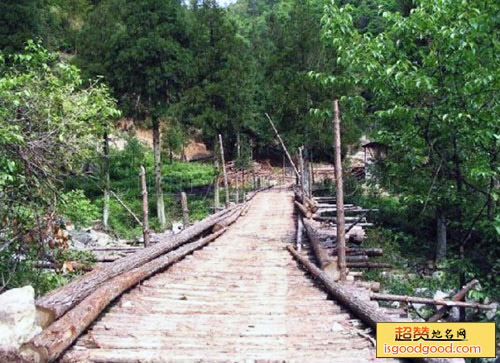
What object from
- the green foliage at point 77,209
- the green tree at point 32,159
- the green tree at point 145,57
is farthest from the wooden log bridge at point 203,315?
the green tree at point 145,57

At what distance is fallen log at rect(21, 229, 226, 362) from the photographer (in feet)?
9.56

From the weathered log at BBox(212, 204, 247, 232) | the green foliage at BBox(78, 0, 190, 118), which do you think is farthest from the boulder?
the green foliage at BBox(78, 0, 190, 118)

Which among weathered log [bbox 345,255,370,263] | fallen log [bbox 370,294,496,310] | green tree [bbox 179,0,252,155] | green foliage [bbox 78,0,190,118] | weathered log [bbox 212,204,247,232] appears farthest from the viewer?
green tree [bbox 179,0,252,155]

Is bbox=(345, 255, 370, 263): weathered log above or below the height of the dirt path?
below

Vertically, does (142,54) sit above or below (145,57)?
above

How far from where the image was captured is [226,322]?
13.2 ft

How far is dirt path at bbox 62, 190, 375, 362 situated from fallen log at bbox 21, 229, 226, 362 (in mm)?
96

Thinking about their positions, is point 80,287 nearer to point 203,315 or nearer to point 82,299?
point 82,299

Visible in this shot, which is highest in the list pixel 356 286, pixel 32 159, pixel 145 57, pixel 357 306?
pixel 145 57

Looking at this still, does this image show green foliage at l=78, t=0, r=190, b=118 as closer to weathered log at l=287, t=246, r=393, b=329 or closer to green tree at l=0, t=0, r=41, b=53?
green tree at l=0, t=0, r=41, b=53

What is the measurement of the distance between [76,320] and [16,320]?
0.49 m

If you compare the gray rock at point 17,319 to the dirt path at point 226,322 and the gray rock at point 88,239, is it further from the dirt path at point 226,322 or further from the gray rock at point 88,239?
the gray rock at point 88,239

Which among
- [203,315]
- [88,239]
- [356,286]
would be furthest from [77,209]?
[88,239]

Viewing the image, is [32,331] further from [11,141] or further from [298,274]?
[298,274]
